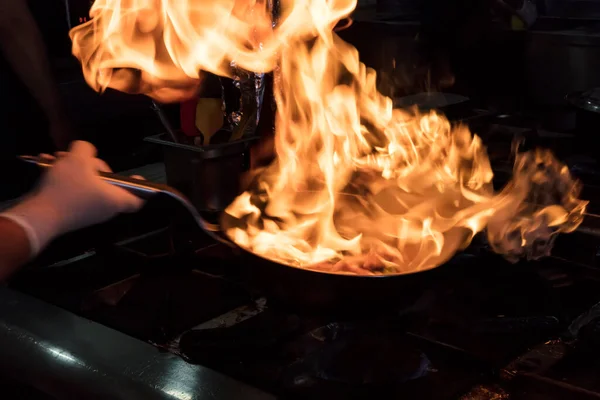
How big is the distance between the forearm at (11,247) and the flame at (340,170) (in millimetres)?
388

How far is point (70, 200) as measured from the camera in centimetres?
140

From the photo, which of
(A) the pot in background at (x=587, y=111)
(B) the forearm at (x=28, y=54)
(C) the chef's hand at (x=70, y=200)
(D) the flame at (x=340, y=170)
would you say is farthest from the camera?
(B) the forearm at (x=28, y=54)

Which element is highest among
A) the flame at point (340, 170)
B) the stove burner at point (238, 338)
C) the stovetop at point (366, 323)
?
the flame at point (340, 170)

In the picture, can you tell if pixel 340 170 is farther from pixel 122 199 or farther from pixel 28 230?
pixel 28 230

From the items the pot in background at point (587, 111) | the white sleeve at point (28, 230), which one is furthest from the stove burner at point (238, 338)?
the pot in background at point (587, 111)

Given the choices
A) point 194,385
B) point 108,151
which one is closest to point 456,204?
point 194,385

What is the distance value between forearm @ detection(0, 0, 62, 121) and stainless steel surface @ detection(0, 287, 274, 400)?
1.29 m

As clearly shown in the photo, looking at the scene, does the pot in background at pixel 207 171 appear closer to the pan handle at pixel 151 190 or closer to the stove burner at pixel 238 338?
the pan handle at pixel 151 190

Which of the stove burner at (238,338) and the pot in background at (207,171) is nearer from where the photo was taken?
the stove burner at (238,338)

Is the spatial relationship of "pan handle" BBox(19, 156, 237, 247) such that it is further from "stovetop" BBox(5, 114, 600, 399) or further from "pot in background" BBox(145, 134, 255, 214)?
"pot in background" BBox(145, 134, 255, 214)

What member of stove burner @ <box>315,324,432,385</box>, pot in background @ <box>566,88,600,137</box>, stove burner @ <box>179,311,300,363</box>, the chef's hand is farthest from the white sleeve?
pot in background @ <box>566,88,600,137</box>

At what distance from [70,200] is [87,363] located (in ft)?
1.21

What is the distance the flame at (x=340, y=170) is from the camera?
146 centimetres

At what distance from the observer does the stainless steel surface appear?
1.08 meters
